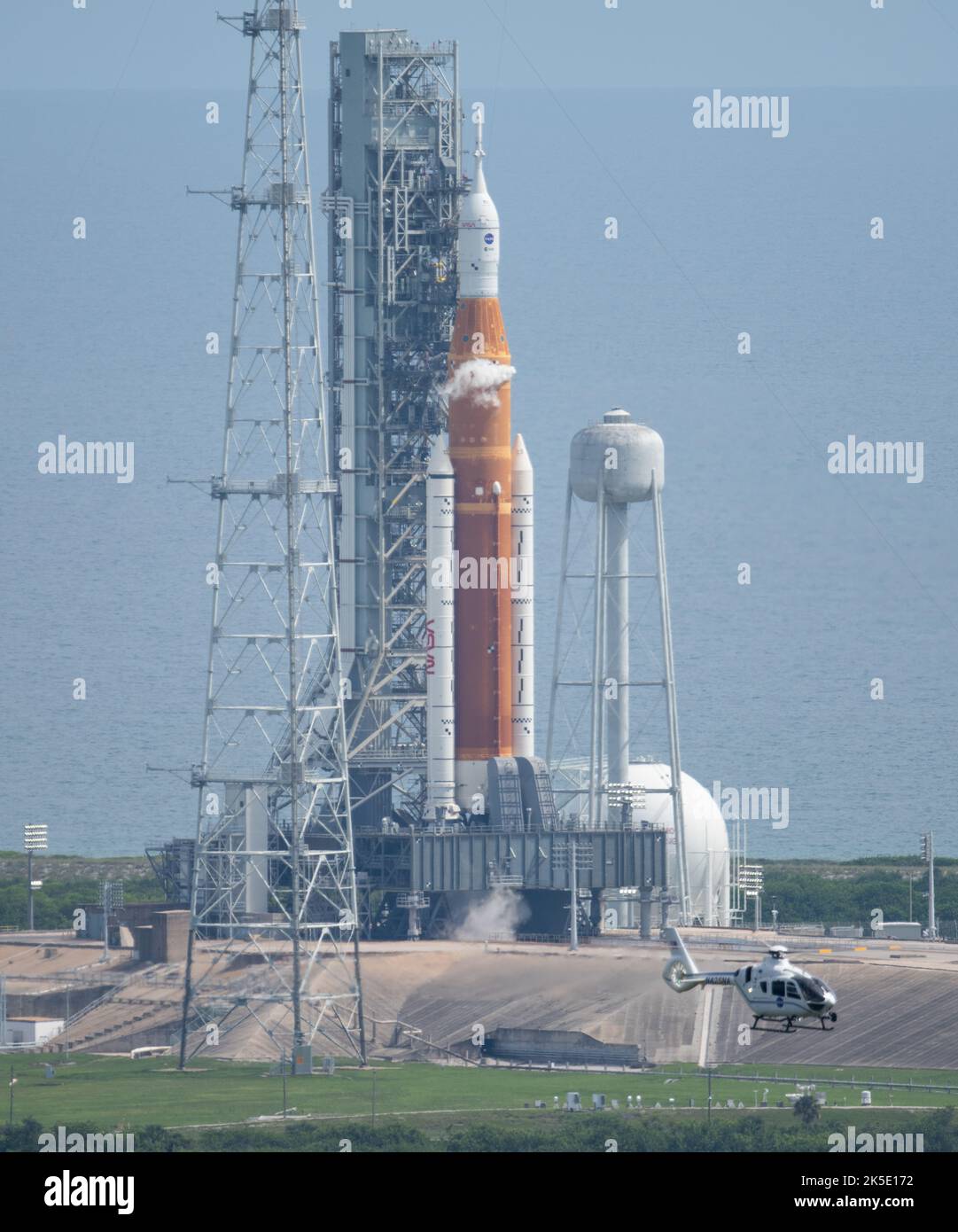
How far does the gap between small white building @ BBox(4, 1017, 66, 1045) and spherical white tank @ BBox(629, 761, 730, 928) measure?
78.8ft

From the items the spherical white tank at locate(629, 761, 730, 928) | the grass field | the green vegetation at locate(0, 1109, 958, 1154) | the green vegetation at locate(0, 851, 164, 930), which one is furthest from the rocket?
the green vegetation at locate(0, 1109, 958, 1154)

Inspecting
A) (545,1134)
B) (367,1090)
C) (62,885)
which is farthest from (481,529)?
(62,885)

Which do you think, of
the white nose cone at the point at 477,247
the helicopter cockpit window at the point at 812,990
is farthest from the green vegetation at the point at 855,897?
the helicopter cockpit window at the point at 812,990

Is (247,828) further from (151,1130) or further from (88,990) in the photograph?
(151,1130)

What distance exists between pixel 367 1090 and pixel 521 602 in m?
26.8

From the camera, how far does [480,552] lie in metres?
132

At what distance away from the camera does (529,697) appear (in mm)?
133750

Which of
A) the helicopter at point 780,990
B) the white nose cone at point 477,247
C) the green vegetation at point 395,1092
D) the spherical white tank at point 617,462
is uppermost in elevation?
the white nose cone at point 477,247

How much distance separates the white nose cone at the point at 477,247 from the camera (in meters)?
132

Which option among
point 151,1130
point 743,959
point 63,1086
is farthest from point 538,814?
point 151,1130

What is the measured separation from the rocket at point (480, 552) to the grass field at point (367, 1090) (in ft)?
58.2

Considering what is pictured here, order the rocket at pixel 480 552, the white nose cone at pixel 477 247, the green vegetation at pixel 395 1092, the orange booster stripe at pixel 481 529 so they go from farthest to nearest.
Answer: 1. the white nose cone at pixel 477 247
2. the orange booster stripe at pixel 481 529
3. the rocket at pixel 480 552
4. the green vegetation at pixel 395 1092

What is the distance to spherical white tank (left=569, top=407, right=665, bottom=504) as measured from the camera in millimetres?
136625

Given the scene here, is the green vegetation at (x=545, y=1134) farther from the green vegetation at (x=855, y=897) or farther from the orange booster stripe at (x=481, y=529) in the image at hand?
the green vegetation at (x=855, y=897)
